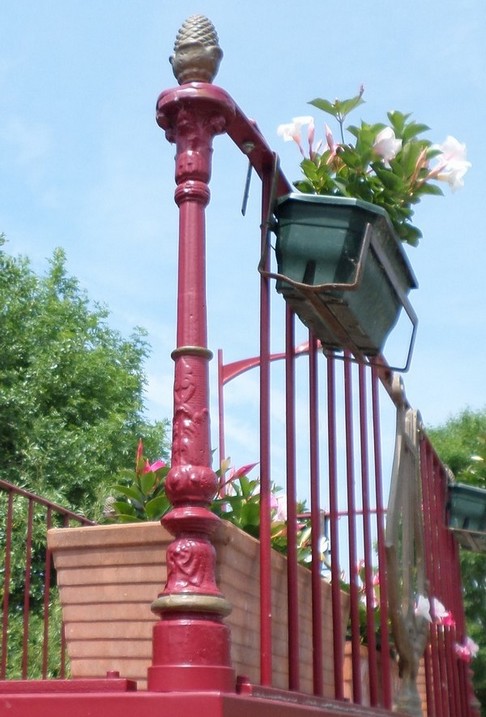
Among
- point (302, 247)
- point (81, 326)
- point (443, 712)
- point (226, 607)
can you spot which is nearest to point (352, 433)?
point (302, 247)

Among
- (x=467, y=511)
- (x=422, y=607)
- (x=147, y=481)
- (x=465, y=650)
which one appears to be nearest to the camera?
(x=147, y=481)

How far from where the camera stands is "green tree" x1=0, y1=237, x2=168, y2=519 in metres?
16.1

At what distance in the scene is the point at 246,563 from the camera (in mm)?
2094

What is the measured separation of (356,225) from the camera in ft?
6.82

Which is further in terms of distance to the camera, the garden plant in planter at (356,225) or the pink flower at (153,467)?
the pink flower at (153,467)

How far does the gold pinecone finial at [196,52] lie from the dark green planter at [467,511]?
119 inches

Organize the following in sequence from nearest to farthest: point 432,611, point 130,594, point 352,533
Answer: point 130,594 < point 352,533 < point 432,611

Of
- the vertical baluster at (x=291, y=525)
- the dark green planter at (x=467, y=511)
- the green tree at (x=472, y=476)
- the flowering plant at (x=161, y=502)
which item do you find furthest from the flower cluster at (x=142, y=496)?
the green tree at (x=472, y=476)

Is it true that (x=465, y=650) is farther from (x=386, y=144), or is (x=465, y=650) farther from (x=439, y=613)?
(x=386, y=144)

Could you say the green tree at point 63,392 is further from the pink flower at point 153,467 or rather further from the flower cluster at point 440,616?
the pink flower at point 153,467

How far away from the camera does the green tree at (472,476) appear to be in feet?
34.5

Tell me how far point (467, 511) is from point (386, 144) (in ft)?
8.28

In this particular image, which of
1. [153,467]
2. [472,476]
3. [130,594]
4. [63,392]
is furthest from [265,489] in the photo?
[63,392]

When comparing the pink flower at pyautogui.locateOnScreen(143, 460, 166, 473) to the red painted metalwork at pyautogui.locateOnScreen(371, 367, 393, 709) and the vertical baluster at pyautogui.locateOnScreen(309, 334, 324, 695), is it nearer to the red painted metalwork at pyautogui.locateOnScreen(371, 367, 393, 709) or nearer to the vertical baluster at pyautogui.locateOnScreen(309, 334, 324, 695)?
the vertical baluster at pyautogui.locateOnScreen(309, 334, 324, 695)
